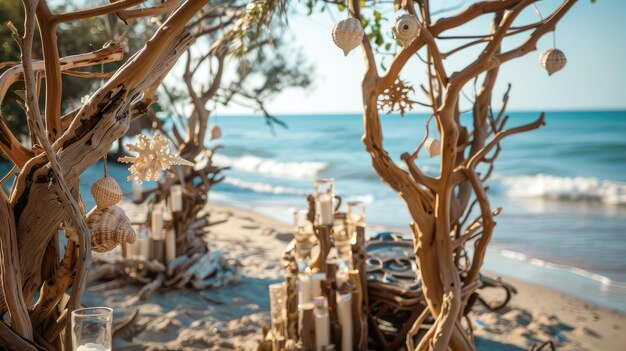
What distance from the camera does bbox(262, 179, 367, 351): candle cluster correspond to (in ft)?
7.88

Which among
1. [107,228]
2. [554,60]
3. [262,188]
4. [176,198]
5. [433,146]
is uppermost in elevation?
[554,60]

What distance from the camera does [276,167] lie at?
63.8 ft

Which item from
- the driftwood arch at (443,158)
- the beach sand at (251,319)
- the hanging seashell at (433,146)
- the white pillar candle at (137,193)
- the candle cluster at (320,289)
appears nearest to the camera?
the driftwood arch at (443,158)

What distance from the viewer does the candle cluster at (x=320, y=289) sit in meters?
2.40

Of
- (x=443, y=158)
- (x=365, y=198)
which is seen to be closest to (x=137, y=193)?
(x=443, y=158)

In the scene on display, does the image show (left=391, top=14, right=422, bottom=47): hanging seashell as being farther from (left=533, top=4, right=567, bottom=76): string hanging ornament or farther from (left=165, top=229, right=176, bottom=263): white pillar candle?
(left=165, top=229, right=176, bottom=263): white pillar candle

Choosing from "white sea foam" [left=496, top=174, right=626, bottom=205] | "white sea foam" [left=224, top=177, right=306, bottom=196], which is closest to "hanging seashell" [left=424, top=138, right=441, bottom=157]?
"white sea foam" [left=496, top=174, right=626, bottom=205]

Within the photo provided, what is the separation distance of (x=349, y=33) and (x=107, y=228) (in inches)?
33.4

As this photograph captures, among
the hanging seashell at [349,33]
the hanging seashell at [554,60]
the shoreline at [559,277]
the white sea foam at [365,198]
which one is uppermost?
the hanging seashell at [349,33]

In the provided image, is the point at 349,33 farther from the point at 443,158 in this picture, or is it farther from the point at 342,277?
the point at 342,277

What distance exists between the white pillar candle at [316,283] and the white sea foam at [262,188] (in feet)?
32.2

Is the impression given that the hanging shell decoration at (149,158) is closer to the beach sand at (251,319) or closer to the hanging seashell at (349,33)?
the hanging seashell at (349,33)

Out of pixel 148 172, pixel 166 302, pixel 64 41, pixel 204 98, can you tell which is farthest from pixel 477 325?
pixel 64 41

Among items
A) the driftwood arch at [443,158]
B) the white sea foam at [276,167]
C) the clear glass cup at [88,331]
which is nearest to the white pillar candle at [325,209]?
the driftwood arch at [443,158]
